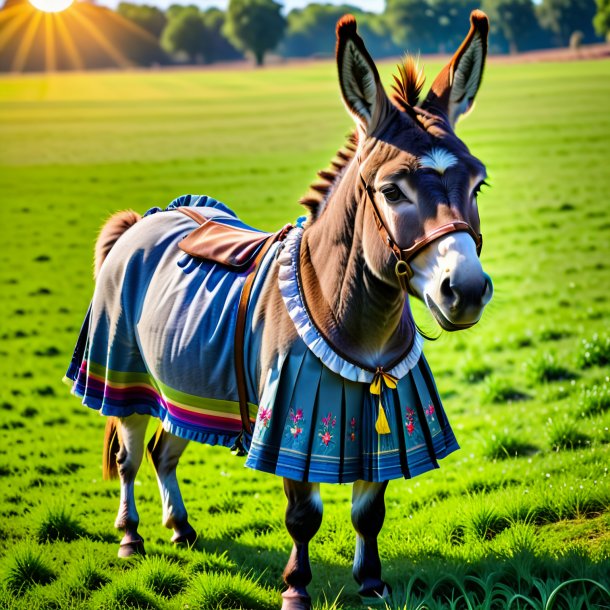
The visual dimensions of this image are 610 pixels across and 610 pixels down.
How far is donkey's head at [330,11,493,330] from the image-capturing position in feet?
9.73

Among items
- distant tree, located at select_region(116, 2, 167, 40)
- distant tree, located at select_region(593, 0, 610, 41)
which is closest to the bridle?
distant tree, located at select_region(593, 0, 610, 41)

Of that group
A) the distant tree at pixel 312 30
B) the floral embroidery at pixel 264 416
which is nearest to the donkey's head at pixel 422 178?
the floral embroidery at pixel 264 416

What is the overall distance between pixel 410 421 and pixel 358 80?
1492mm

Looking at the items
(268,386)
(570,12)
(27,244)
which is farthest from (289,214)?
(268,386)

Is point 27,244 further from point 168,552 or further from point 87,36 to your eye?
point 87,36

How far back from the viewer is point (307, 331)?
3.49m

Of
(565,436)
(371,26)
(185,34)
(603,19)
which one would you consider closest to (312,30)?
(185,34)

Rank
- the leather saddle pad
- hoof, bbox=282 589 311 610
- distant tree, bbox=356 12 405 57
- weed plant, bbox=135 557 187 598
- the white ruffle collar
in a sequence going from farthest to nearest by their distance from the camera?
distant tree, bbox=356 12 405 57 < weed plant, bbox=135 557 187 598 < the leather saddle pad < hoof, bbox=282 589 311 610 < the white ruffle collar

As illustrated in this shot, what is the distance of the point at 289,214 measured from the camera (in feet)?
47.8

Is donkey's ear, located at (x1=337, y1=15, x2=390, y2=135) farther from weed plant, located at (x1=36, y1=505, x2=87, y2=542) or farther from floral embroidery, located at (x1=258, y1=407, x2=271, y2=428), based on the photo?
weed plant, located at (x1=36, y1=505, x2=87, y2=542)

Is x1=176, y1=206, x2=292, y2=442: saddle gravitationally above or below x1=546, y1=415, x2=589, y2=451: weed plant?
above

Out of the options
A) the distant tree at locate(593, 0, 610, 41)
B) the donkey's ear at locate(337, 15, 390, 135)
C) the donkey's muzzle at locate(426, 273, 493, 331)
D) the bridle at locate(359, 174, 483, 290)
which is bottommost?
the donkey's muzzle at locate(426, 273, 493, 331)

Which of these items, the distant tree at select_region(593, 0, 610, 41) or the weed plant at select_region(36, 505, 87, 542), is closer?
the weed plant at select_region(36, 505, 87, 542)

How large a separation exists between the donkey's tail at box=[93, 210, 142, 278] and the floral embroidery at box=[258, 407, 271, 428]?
2018mm
